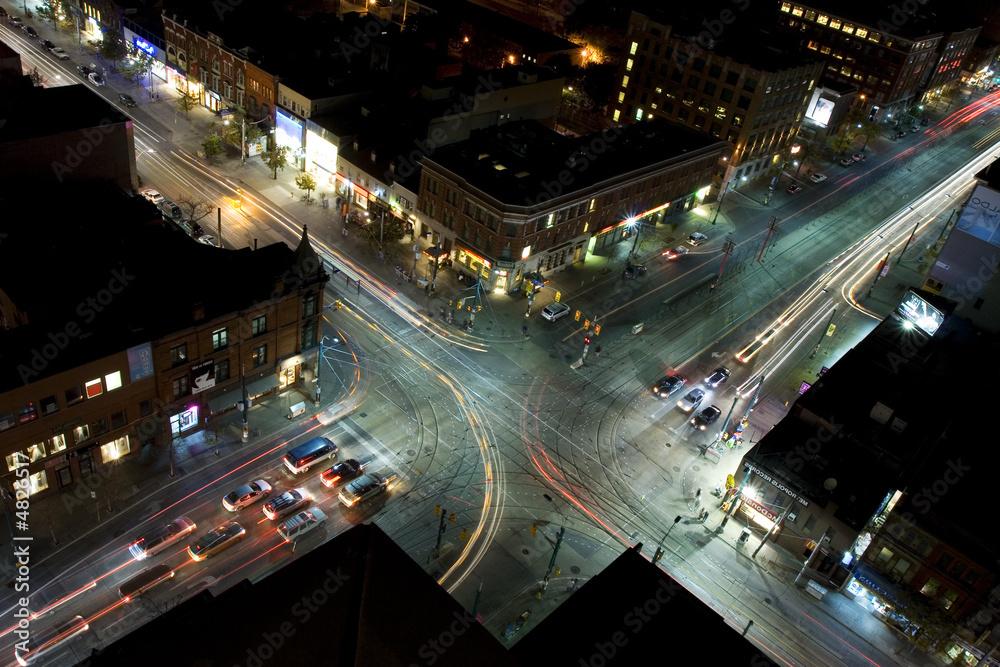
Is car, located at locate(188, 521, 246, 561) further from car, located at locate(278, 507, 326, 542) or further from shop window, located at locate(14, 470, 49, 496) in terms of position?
shop window, located at locate(14, 470, 49, 496)

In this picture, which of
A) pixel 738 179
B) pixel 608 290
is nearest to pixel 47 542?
pixel 608 290

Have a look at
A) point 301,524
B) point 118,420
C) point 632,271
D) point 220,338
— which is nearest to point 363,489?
point 301,524

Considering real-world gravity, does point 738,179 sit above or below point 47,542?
above

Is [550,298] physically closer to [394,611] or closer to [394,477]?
[394,477]

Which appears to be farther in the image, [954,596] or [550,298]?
[550,298]

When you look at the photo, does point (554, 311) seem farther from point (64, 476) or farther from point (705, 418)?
point (64, 476)

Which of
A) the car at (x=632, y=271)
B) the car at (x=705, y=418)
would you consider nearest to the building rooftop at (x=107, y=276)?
the car at (x=705, y=418)
